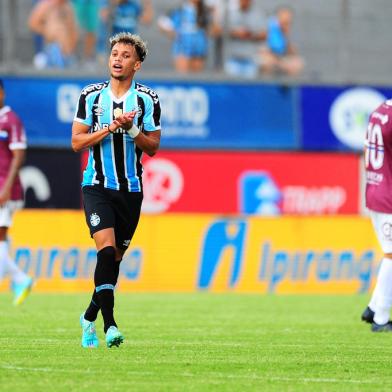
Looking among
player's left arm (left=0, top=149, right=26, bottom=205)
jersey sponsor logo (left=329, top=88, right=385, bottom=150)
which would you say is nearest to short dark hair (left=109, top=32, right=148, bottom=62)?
player's left arm (left=0, top=149, right=26, bottom=205)

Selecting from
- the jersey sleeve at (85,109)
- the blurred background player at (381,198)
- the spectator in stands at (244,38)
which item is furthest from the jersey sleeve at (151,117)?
the spectator in stands at (244,38)

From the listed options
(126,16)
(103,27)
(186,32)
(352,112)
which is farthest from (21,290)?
(352,112)

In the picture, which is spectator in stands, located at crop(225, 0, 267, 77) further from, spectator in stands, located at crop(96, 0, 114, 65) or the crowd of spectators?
spectator in stands, located at crop(96, 0, 114, 65)

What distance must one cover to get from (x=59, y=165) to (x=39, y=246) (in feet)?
11.2

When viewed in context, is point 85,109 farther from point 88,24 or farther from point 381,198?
point 88,24

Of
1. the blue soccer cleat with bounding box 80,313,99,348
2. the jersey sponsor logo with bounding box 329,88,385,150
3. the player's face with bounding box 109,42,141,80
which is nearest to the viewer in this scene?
the player's face with bounding box 109,42,141,80

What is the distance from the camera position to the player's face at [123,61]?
8.81 m

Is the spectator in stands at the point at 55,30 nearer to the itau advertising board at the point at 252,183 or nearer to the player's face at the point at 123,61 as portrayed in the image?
the itau advertising board at the point at 252,183

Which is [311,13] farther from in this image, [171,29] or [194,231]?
[194,231]

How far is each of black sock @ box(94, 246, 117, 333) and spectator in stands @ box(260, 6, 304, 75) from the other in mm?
13581

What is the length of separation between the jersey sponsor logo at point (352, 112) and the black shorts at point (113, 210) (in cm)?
1348

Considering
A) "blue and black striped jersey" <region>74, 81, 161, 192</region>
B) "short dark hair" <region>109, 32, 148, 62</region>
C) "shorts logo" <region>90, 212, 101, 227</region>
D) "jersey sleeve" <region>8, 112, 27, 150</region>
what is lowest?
"shorts logo" <region>90, 212, 101, 227</region>

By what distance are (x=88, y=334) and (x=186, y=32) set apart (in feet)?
43.0

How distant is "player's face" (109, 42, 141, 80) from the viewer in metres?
8.81
